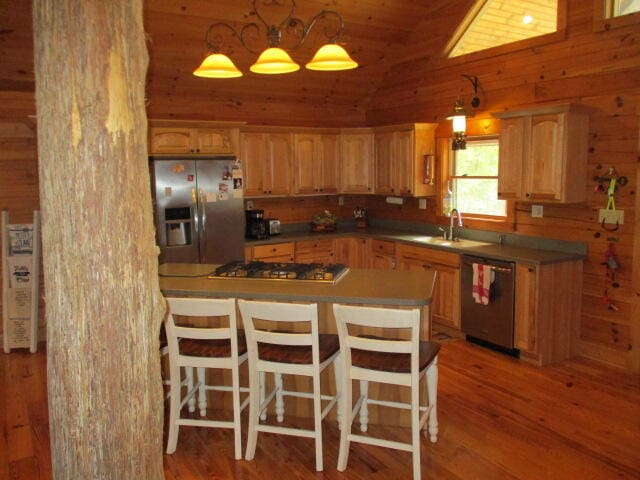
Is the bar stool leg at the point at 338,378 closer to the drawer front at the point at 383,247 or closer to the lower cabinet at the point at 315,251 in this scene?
the drawer front at the point at 383,247

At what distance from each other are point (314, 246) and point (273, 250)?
1.69 feet

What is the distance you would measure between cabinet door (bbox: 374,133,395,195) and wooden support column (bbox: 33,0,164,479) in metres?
4.81

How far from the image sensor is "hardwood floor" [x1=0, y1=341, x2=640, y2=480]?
304 cm

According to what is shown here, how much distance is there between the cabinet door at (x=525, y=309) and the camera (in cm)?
450

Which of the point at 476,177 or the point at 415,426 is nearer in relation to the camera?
the point at 415,426

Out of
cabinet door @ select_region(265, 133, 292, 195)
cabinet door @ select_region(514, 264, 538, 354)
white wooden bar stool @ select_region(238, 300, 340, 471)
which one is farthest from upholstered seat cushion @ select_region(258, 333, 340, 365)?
cabinet door @ select_region(265, 133, 292, 195)

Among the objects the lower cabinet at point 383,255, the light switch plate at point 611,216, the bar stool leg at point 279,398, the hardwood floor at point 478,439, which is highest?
the light switch plate at point 611,216

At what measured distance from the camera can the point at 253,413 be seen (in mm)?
3117

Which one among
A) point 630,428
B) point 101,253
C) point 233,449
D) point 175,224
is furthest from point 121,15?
point 175,224

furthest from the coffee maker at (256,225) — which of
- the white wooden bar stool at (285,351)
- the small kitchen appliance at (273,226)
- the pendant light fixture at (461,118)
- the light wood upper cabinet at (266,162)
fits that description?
the white wooden bar stool at (285,351)

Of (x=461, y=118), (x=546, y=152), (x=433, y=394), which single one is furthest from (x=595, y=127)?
(x=433, y=394)

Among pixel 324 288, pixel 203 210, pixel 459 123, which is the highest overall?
pixel 459 123

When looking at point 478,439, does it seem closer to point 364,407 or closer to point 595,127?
point 364,407

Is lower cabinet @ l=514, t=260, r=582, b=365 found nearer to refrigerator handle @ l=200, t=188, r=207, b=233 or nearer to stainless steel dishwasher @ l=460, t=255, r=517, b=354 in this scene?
stainless steel dishwasher @ l=460, t=255, r=517, b=354
